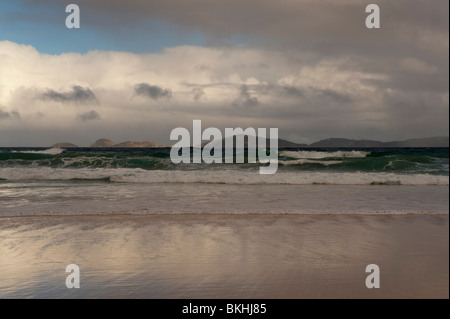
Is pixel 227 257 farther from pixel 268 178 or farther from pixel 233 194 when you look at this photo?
pixel 268 178

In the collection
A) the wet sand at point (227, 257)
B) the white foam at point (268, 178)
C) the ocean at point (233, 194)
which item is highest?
the white foam at point (268, 178)

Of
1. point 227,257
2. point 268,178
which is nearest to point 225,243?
point 227,257

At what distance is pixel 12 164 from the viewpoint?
92.3 ft

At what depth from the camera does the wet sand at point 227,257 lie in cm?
430

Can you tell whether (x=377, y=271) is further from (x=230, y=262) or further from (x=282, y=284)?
(x=230, y=262)

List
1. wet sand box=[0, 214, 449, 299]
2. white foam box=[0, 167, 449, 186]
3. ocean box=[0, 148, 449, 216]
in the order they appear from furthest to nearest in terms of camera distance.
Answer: white foam box=[0, 167, 449, 186] → ocean box=[0, 148, 449, 216] → wet sand box=[0, 214, 449, 299]

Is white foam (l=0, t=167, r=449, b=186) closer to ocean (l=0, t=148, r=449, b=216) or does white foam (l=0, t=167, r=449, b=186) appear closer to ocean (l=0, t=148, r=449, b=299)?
ocean (l=0, t=148, r=449, b=216)

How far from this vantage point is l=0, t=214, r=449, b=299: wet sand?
430 cm

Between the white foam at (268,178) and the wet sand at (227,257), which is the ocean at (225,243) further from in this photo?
the white foam at (268,178)

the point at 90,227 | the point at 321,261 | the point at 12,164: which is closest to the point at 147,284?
the point at 321,261

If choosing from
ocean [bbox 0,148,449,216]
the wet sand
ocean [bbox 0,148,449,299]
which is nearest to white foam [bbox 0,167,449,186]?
ocean [bbox 0,148,449,216]

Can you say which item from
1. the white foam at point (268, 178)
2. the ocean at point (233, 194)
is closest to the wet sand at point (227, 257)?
the ocean at point (233, 194)

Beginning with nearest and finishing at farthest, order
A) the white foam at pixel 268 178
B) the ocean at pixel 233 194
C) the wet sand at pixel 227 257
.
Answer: the wet sand at pixel 227 257 < the ocean at pixel 233 194 < the white foam at pixel 268 178

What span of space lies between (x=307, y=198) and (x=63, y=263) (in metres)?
7.96
